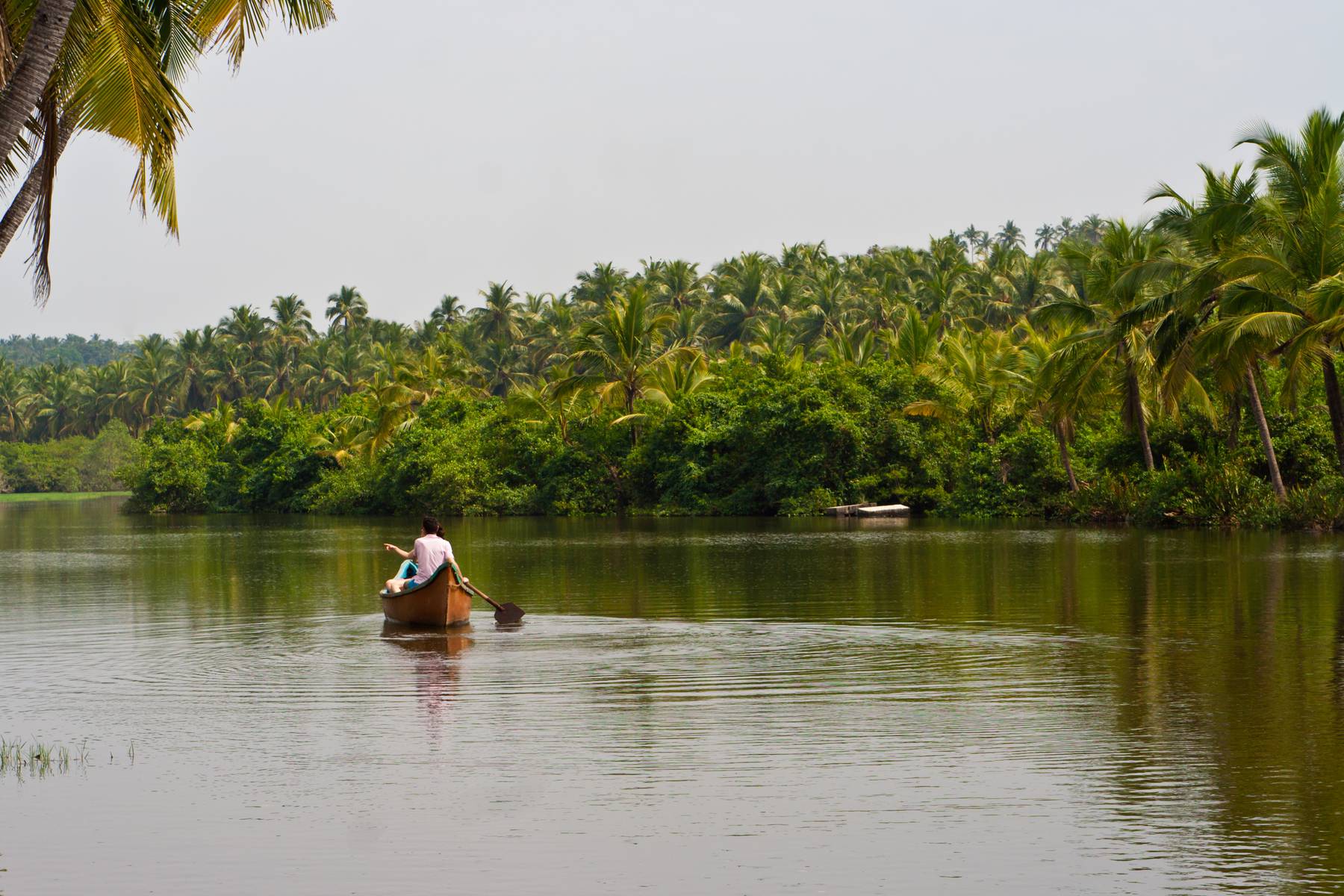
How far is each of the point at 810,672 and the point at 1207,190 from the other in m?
27.9

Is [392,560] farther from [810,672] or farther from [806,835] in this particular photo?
[806,835]

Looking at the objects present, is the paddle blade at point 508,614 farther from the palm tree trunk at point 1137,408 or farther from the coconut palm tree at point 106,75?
the palm tree trunk at point 1137,408

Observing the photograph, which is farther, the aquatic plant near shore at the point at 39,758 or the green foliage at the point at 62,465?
the green foliage at the point at 62,465

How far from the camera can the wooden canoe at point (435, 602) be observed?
19.0m

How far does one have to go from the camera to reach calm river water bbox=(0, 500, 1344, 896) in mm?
7598

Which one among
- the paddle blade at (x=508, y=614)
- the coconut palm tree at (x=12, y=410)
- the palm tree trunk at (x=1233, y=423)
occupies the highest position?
the coconut palm tree at (x=12, y=410)

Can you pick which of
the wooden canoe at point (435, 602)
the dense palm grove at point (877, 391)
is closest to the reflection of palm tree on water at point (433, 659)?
the wooden canoe at point (435, 602)

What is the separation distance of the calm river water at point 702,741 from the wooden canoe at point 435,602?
36 centimetres

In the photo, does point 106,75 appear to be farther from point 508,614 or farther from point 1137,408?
point 1137,408

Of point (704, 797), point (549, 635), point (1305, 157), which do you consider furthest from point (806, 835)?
point (1305, 157)

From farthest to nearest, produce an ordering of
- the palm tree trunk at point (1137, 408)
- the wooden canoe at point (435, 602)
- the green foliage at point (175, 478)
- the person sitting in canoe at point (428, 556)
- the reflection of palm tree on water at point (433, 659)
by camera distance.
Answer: the green foliage at point (175, 478)
the palm tree trunk at point (1137, 408)
the person sitting in canoe at point (428, 556)
the wooden canoe at point (435, 602)
the reflection of palm tree on water at point (433, 659)

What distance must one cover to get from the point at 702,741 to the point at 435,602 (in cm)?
895

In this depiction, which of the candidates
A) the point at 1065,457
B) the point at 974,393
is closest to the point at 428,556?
the point at 1065,457

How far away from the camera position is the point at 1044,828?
319 inches
